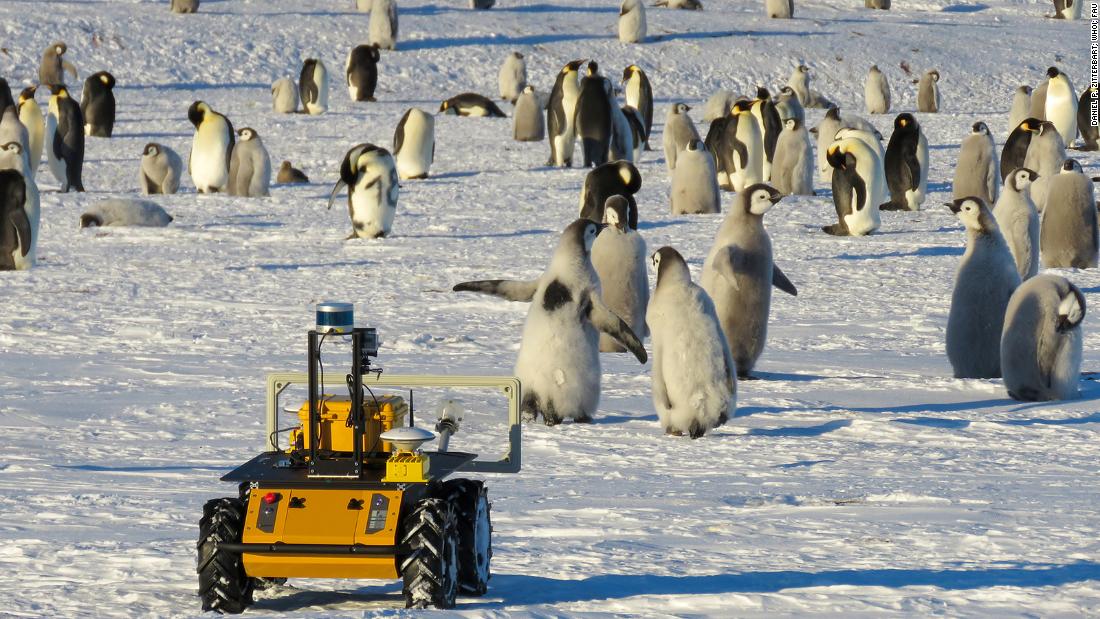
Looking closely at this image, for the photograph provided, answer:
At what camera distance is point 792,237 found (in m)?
14.9

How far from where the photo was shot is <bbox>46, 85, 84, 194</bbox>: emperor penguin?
1888 cm

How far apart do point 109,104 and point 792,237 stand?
1151 centimetres

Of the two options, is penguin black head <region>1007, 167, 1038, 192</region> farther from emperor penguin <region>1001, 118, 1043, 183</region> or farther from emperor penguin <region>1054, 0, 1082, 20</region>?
emperor penguin <region>1054, 0, 1082, 20</region>

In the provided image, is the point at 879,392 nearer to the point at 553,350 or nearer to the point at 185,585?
the point at 553,350

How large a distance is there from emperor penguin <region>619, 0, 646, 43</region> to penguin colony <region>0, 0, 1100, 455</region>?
0.04m

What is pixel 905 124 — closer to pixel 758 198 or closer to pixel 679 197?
pixel 679 197

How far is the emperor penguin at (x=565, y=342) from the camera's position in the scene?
743 cm

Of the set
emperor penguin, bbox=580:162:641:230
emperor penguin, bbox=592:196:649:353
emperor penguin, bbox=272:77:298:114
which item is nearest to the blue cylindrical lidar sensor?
emperor penguin, bbox=592:196:649:353

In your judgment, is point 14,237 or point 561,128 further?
point 561,128

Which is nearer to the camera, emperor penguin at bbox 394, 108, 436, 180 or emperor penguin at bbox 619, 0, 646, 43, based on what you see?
emperor penguin at bbox 394, 108, 436, 180

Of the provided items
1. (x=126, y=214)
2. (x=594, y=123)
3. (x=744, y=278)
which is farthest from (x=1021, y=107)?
(x=744, y=278)

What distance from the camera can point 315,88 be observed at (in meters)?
26.8

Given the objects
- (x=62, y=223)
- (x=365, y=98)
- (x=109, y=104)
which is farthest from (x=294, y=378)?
(x=365, y=98)

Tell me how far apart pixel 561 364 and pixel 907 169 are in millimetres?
10598
